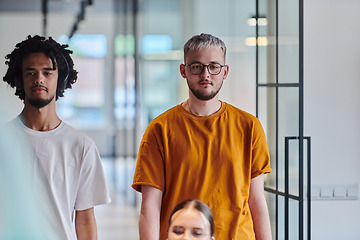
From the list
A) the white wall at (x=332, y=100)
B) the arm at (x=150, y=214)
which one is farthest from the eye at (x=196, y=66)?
the white wall at (x=332, y=100)

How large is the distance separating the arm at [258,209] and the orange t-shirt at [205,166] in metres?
0.04

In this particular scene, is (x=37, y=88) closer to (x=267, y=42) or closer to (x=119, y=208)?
(x=119, y=208)

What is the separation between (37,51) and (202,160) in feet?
2.48

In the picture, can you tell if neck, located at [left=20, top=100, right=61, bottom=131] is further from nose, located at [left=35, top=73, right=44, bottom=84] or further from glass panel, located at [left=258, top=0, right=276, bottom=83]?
glass panel, located at [left=258, top=0, right=276, bottom=83]

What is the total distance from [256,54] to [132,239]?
1309 millimetres

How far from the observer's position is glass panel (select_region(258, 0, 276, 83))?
2.55 meters

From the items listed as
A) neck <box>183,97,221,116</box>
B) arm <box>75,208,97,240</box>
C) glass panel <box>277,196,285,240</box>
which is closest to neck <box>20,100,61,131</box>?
arm <box>75,208,97,240</box>

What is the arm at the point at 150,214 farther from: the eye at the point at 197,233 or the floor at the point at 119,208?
the floor at the point at 119,208

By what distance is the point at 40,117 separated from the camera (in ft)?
5.27

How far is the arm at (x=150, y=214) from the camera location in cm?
152

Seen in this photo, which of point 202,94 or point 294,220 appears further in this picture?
point 294,220

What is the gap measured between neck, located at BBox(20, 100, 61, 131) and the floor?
2.39 feet

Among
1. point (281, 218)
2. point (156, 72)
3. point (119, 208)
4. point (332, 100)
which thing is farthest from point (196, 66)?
point (332, 100)

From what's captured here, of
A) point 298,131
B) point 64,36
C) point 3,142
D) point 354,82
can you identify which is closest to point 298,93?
point 298,131
